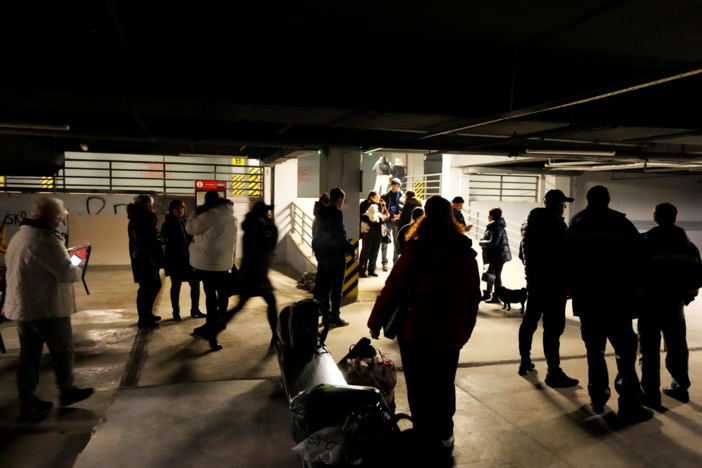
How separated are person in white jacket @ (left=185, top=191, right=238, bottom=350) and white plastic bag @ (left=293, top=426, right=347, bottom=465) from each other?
11.3 ft

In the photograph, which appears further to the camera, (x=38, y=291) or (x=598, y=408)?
(x=598, y=408)

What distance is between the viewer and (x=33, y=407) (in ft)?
13.2

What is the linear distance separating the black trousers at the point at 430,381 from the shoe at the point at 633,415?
5.18 ft

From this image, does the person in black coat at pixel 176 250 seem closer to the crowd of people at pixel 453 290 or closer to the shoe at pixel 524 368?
the crowd of people at pixel 453 290

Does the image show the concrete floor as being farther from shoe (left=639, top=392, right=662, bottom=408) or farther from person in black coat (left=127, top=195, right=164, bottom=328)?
person in black coat (left=127, top=195, right=164, bottom=328)

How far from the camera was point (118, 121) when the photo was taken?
6.96m

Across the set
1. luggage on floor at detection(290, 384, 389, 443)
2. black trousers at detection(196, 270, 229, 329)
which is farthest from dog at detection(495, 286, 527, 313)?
luggage on floor at detection(290, 384, 389, 443)

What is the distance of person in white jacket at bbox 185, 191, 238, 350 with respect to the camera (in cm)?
578

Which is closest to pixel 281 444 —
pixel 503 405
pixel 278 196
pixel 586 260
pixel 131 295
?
pixel 503 405

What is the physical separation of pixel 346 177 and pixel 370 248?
2.58m

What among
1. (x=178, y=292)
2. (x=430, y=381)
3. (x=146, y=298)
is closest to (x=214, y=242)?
(x=146, y=298)

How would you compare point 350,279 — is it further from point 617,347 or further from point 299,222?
point 299,222

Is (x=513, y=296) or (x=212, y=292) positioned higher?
(x=212, y=292)

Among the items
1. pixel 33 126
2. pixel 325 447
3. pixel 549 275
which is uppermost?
pixel 33 126
